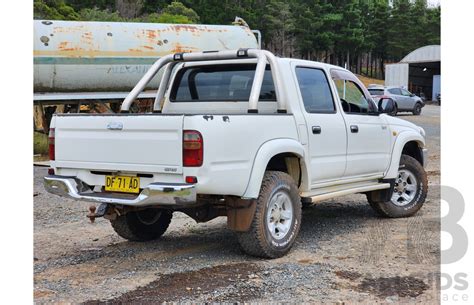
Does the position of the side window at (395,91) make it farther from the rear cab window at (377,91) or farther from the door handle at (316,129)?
the door handle at (316,129)

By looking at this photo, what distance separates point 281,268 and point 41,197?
18.2 ft

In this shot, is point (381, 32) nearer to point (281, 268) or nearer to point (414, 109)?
point (414, 109)

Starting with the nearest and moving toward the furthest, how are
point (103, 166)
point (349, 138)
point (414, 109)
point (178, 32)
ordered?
point (103, 166) → point (349, 138) → point (178, 32) → point (414, 109)

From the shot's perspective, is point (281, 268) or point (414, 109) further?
point (414, 109)

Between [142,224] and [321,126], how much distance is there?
91.3 inches

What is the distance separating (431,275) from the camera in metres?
4.99

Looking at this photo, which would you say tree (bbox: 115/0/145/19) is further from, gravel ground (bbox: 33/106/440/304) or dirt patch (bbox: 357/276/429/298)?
dirt patch (bbox: 357/276/429/298)

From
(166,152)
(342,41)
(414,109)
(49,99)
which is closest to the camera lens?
(166,152)

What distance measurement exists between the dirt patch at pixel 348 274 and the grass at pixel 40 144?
11457mm

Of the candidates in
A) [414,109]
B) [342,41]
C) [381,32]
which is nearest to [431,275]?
[414,109]

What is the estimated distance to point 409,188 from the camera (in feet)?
25.0

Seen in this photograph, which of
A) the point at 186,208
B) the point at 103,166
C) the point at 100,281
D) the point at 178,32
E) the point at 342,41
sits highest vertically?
the point at 342,41

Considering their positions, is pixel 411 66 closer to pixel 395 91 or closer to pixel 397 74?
pixel 397 74

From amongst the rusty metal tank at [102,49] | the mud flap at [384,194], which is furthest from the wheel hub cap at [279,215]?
the rusty metal tank at [102,49]
